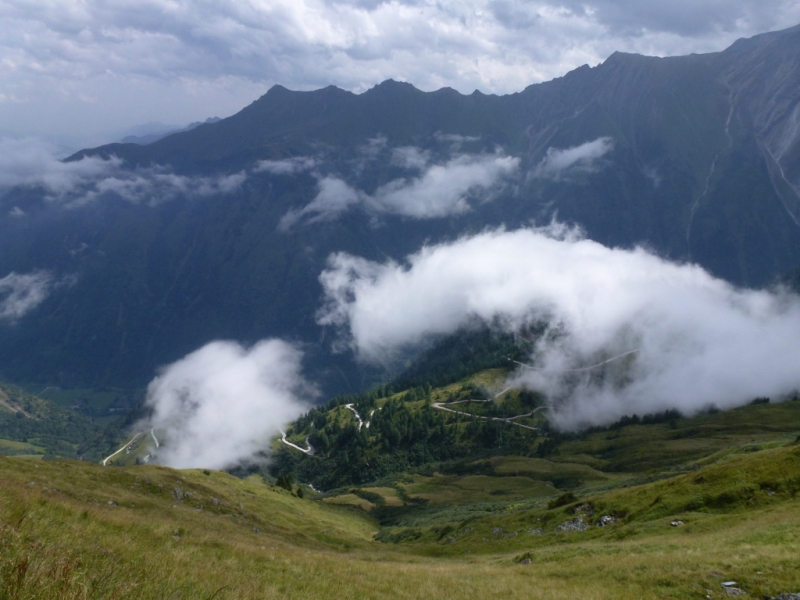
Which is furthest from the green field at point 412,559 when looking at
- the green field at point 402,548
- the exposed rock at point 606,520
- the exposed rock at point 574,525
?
the exposed rock at point 606,520

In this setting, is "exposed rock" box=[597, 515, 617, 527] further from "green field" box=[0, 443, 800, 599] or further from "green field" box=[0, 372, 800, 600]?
"green field" box=[0, 443, 800, 599]

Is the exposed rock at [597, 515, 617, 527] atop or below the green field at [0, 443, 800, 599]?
atop

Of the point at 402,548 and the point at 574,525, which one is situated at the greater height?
the point at 574,525

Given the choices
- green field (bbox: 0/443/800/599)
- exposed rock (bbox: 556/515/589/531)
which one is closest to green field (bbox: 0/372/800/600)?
green field (bbox: 0/443/800/599)

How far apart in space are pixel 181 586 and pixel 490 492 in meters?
180

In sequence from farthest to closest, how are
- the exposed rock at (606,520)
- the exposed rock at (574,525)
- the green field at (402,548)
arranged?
1. the exposed rock at (574,525)
2. the exposed rock at (606,520)
3. the green field at (402,548)

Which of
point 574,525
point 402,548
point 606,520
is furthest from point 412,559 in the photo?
point 606,520

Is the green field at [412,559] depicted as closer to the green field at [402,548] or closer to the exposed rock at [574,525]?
the green field at [402,548]

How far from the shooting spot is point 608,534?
47000 millimetres

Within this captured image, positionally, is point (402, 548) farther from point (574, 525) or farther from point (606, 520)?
point (606, 520)

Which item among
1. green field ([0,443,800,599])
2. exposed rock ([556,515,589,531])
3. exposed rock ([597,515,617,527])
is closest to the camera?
green field ([0,443,800,599])

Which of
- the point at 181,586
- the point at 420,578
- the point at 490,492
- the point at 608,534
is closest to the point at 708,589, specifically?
the point at 420,578

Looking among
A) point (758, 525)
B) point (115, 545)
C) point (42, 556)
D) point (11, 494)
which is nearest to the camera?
point (42, 556)

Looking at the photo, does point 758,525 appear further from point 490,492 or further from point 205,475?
point 490,492
